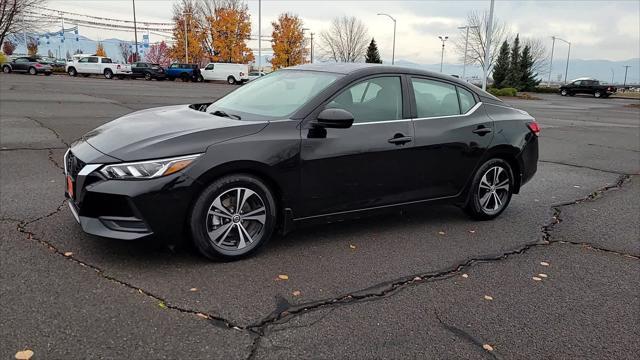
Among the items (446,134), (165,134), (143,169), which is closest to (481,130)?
(446,134)

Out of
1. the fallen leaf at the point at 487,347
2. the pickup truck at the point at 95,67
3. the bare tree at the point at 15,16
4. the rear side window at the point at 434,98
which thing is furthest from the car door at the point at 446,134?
the bare tree at the point at 15,16

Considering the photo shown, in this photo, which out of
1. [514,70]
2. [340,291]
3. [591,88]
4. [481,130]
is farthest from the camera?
[514,70]

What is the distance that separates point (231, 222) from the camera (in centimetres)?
402

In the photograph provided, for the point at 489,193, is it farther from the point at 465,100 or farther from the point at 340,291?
the point at 340,291

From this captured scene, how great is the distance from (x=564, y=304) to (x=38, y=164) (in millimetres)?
6850

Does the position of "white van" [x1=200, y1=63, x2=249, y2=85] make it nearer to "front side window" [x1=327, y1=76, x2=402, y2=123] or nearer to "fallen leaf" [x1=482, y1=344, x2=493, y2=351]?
"front side window" [x1=327, y1=76, x2=402, y2=123]

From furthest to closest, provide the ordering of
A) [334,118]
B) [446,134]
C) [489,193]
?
[489,193]
[446,134]
[334,118]

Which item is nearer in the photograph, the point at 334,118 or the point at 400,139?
the point at 334,118

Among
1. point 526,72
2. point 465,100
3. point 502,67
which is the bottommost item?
point 465,100

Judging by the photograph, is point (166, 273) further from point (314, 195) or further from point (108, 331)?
point (314, 195)

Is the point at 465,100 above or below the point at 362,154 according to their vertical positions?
above

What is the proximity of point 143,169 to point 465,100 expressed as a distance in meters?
3.40

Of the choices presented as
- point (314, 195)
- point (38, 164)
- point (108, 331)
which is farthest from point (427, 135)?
point (38, 164)

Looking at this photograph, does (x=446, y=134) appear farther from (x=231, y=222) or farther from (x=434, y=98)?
(x=231, y=222)
